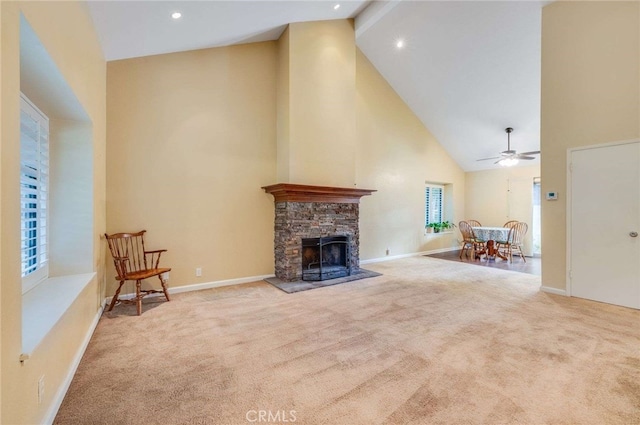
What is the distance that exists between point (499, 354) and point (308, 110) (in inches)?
168

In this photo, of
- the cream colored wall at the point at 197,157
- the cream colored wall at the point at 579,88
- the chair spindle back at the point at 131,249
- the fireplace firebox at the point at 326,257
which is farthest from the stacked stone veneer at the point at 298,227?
the cream colored wall at the point at 579,88

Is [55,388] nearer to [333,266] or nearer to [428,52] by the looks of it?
[333,266]

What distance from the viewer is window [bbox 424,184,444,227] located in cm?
814

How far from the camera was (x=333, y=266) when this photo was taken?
5375mm

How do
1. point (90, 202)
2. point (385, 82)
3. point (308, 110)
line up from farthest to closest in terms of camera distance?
point (385, 82) < point (308, 110) < point (90, 202)

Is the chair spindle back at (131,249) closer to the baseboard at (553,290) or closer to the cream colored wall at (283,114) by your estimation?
the cream colored wall at (283,114)

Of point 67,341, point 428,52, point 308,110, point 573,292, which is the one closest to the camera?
point 67,341

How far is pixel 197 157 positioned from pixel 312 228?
2.16 meters

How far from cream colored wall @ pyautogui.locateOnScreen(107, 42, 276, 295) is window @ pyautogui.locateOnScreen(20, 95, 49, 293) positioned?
1.13 meters

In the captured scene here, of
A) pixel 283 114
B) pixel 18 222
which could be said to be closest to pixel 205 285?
pixel 283 114

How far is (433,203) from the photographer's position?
845 cm

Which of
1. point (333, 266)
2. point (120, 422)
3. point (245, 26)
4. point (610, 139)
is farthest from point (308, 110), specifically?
point (120, 422)

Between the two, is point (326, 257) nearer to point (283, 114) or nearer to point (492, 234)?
point (283, 114)

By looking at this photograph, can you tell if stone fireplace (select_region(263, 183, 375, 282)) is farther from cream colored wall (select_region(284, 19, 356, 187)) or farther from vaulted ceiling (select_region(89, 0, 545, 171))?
vaulted ceiling (select_region(89, 0, 545, 171))
